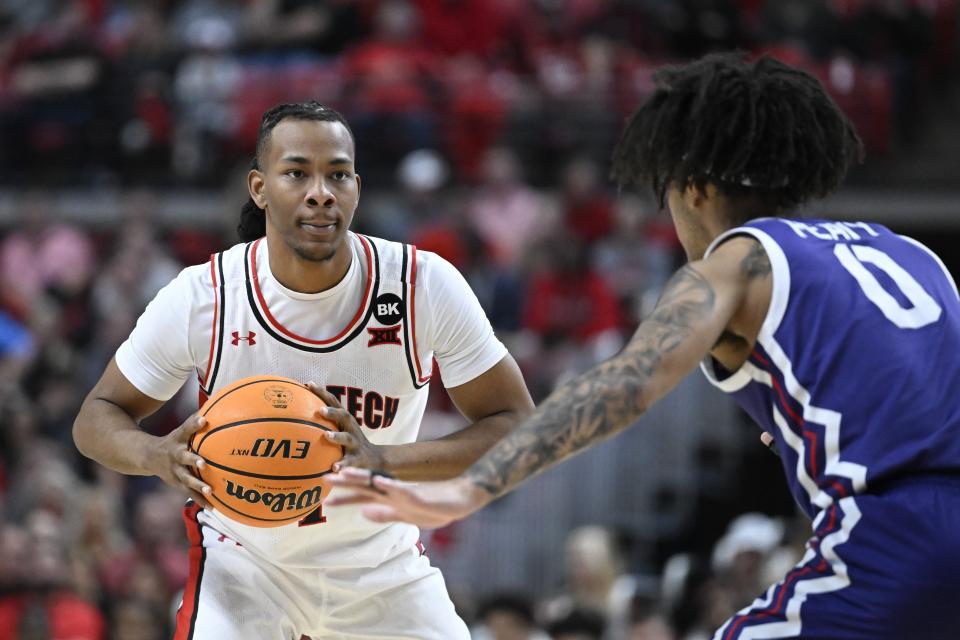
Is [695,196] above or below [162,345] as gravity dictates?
above

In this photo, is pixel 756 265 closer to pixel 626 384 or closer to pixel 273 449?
pixel 626 384

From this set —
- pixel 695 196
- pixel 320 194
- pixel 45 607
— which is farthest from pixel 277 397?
pixel 45 607

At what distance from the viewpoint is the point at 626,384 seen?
371 cm

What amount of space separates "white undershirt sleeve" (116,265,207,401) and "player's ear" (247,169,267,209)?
1.25 feet

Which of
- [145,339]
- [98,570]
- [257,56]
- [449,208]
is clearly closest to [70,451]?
[98,570]

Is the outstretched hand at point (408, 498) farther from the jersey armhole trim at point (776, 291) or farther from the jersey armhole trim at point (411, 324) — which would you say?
the jersey armhole trim at point (411, 324)

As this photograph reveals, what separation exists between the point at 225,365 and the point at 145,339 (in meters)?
0.30

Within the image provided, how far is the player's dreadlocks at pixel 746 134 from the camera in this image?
13.4 feet

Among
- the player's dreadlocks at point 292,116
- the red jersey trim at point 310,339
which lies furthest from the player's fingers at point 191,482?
the player's dreadlocks at point 292,116

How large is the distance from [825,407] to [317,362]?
2.09 metres

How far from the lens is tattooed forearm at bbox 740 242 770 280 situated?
148 inches

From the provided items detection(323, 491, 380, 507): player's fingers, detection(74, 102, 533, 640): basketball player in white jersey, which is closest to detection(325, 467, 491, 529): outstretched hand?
detection(323, 491, 380, 507): player's fingers

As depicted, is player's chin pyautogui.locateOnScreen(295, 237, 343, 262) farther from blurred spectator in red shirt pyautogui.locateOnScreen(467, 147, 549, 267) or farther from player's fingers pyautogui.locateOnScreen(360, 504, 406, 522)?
blurred spectator in red shirt pyautogui.locateOnScreen(467, 147, 549, 267)

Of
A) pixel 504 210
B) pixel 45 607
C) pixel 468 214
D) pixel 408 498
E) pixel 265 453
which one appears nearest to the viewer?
pixel 408 498
